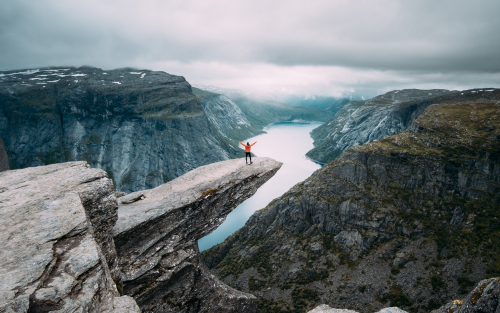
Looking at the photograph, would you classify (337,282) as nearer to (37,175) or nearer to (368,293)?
(368,293)

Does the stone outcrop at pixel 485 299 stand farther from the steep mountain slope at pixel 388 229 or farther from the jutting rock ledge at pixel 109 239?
the steep mountain slope at pixel 388 229

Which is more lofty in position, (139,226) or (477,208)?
(139,226)

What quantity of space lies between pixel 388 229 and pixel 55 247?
124286mm

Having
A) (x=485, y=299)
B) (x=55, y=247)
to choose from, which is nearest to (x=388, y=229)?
(x=485, y=299)

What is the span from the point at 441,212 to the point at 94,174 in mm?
133263

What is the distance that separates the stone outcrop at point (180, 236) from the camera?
29.1 meters

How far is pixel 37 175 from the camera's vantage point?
2519 centimetres

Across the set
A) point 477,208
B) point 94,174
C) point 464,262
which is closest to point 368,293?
point 464,262

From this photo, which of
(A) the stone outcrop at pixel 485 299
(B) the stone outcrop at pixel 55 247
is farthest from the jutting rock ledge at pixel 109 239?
(A) the stone outcrop at pixel 485 299

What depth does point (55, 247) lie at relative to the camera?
51.3ft

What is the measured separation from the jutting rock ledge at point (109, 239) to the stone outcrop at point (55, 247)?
0.06m

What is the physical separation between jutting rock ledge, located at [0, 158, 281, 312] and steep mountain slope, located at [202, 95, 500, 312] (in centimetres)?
7083

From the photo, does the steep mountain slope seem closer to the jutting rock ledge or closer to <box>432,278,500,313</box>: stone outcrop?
the jutting rock ledge

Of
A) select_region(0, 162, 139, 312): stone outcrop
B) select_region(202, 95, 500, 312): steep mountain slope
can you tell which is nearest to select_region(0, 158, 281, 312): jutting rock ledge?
select_region(0, 162, 139, 312): stone outcrop
